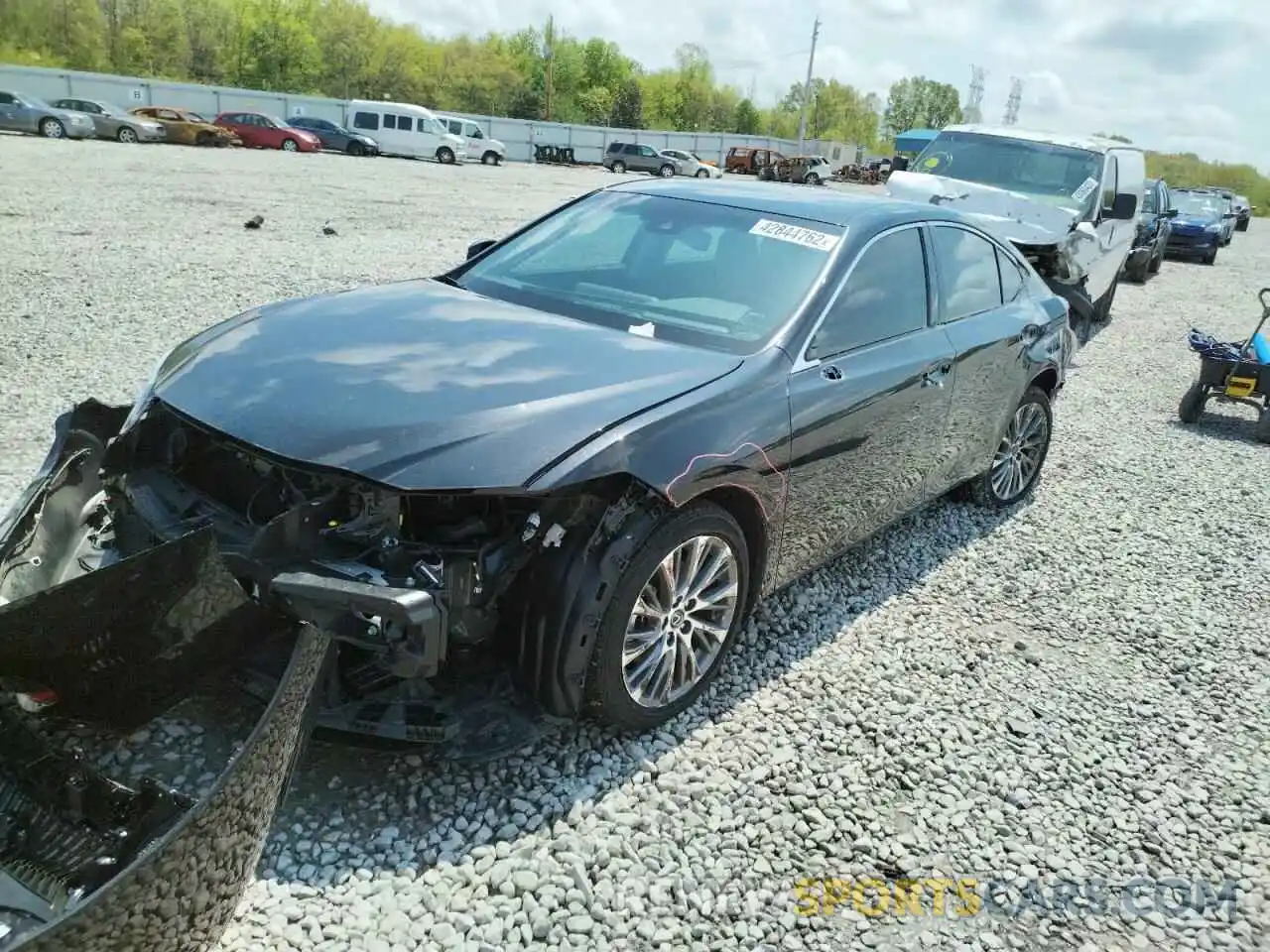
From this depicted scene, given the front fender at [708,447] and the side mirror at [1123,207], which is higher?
the side mirror at [1123,207]

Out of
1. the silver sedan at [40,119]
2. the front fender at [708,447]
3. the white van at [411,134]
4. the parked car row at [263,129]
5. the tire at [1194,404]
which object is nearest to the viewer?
the front fender at [708,447]

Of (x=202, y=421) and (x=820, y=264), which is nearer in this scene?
(x=202, y=421)

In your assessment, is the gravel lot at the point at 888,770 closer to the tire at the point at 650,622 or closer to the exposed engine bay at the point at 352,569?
the tire at the point at 650,622

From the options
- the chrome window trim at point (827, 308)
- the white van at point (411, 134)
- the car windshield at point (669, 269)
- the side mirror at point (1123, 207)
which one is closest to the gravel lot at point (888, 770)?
the chrome window trim at point (827, 308)

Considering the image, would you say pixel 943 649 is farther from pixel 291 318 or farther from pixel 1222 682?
pixel 291 318

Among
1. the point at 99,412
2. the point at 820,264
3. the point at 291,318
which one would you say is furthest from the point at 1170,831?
the point at 99,412

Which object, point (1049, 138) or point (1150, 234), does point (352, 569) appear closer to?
point (1049, 138)

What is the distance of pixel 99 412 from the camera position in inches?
133

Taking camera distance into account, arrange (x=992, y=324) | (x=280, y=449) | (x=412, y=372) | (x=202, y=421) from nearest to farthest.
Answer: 1. (x=280, y=449)
2. (x=202, y=421)
3. (x=412, y=372)
4. (x=992, y=324)

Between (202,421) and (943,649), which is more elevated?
(202,421)

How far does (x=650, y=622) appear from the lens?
9.91ft

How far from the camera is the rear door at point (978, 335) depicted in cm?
450

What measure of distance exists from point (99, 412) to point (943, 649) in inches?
135

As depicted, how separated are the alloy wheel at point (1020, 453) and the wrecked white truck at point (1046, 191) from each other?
3.88m
